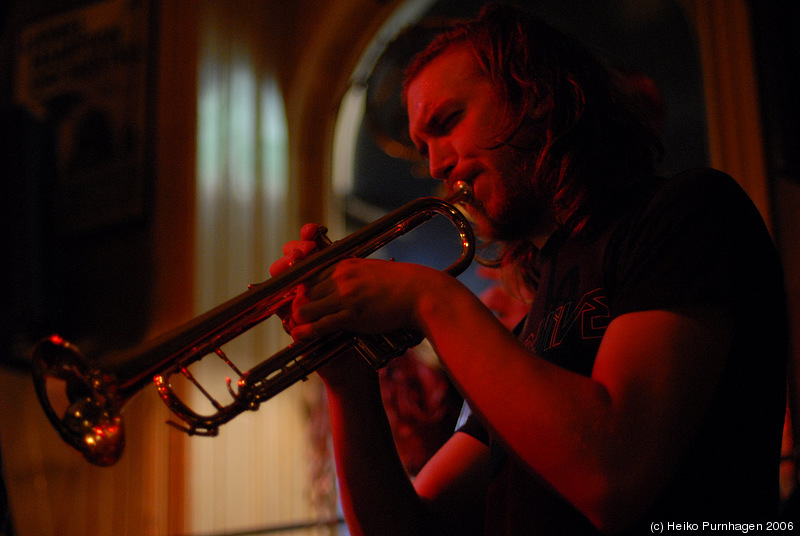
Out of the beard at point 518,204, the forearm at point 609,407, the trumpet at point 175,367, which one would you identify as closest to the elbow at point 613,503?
the forearm at point 609,407

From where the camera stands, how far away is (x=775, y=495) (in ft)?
3.22

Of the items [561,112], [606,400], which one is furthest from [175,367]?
[561,112]

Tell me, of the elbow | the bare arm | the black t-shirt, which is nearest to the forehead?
the black t-shirt

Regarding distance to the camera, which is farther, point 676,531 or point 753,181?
point 753,181

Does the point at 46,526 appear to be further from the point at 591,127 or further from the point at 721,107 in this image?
the point at 721,107

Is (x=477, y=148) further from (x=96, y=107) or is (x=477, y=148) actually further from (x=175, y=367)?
(x=96, y=107)

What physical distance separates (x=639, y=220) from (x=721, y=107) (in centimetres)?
200

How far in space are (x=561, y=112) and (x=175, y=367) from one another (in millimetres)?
898

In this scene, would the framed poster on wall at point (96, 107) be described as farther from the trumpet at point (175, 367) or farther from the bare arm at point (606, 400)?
the bare arm at point (606, 400)

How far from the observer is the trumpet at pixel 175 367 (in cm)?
118

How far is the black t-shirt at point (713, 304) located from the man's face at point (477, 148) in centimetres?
31

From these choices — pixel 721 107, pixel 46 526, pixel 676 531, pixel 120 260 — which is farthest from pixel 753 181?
pixel 46 526

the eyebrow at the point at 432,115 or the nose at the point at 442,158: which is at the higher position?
the eyebrow at the point at 432,115

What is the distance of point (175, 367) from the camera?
4.07 feet
